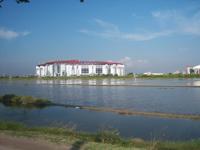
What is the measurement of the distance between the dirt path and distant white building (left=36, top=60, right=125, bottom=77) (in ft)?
502

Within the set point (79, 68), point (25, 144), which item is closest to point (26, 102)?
point (25, 144)

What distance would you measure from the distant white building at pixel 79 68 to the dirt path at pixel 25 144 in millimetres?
152898

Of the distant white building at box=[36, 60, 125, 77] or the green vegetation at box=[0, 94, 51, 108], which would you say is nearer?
the green vegetation at box=[0, 94, 51, 108]

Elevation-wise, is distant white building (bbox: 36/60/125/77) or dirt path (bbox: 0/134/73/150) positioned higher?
distant white building (bbox: 36/60/125/77)

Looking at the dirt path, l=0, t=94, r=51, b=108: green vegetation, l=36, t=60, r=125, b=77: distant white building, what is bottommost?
l=0, t=94, r=51, b=108: green vegetation

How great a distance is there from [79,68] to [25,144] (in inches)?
6179

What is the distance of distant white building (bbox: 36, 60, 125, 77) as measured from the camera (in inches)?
6368

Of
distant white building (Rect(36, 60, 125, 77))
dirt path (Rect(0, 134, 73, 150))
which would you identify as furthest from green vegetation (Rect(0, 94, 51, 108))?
distant white building (Rect(36, 60, 125, 77))

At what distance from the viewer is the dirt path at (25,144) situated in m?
7.86

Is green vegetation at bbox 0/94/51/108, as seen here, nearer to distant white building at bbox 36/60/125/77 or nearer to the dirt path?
the dirt path

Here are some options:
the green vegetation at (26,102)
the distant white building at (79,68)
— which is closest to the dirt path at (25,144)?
the green vegetation at (26,102)

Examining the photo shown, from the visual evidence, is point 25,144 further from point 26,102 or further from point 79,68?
point 79,68

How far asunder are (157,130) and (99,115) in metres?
6.82

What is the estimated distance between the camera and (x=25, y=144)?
27.3ft
